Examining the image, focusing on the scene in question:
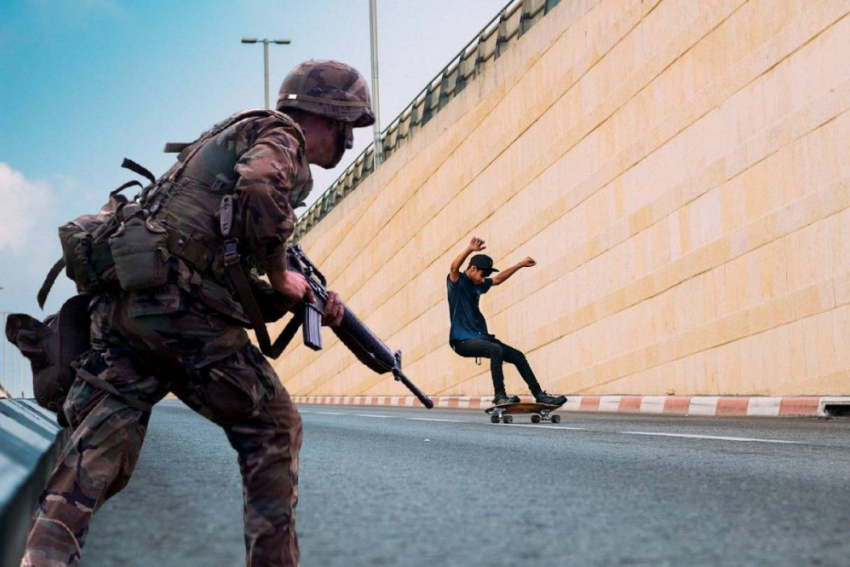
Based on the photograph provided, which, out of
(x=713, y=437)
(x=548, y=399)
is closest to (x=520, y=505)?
(x=713, y=437)

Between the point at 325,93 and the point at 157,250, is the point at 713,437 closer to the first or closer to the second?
the point at 325,93

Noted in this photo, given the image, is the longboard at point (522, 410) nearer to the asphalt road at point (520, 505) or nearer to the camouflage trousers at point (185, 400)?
the asphalt road at point (520, 505)

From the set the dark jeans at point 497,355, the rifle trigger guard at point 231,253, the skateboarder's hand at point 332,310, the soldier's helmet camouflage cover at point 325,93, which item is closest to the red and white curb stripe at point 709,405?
the dark jeans at point 497,355

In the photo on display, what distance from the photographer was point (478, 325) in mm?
13211

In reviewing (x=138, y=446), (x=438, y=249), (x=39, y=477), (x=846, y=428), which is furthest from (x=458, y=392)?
(x=138, y=446)

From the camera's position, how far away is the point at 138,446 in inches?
131

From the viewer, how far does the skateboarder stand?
1273cm

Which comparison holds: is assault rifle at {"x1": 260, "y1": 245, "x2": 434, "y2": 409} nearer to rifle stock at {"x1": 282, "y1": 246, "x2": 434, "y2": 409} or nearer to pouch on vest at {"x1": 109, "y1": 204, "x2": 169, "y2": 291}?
rifle stock at {"x1": 282, "y1": 246, "x2": 434, "y2": 409}

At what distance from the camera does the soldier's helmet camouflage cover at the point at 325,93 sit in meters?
3.57

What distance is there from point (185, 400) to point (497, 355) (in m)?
9.61

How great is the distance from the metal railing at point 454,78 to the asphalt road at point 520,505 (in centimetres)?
1793

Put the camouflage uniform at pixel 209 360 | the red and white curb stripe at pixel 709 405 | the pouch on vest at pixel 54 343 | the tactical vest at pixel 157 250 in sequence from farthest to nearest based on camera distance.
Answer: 1. the red and white curb stripe at pixel 709 405
2. the pouch on vest at pixel 54 343
3. the tactical vest at pixel 157 250
4. the camouflage uniform at pixel 209 360

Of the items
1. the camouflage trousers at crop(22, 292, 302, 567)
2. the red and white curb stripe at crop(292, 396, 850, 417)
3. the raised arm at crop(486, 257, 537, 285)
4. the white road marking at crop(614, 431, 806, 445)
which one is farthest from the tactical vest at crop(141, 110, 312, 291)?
the red and white curb stripe at crop(292, 396, 850, 417)

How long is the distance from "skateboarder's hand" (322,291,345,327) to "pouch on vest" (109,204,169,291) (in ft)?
2.01
